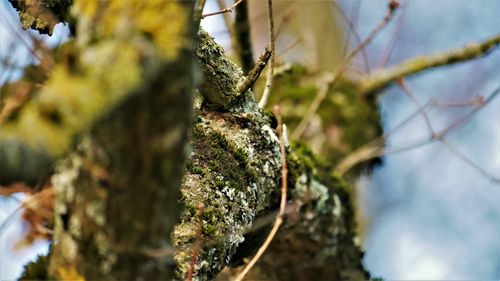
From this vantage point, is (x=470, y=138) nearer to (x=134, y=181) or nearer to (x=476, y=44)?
(x=476, y=44)

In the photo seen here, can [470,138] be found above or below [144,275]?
above

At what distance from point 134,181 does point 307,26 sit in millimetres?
3734

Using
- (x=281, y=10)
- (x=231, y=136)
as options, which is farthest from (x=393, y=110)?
(x=231, y=136)

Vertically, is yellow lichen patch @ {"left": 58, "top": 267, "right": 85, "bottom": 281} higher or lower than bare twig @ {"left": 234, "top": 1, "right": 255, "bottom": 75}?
lower

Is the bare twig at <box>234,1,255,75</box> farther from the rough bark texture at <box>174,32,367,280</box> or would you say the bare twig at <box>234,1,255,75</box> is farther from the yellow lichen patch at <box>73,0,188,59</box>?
the yellow lichen patch at <box>73,0,188,59</box>

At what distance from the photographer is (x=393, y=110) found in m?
5.73

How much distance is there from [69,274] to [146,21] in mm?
369

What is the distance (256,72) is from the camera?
166cm

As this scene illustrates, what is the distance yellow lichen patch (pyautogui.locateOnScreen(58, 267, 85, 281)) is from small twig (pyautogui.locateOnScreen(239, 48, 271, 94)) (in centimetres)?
76

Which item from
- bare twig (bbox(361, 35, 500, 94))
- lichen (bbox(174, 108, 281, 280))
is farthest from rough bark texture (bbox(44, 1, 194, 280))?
bare twig (bbox(361, 35, 500, 94))

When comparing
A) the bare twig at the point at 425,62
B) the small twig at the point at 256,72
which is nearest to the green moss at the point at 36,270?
the small twig at the point at 256,72

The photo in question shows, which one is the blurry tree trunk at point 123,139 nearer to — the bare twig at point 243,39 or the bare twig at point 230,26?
the bare twig at point 243,39

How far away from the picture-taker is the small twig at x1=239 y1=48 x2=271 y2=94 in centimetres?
161

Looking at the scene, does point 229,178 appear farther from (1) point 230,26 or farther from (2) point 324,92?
(2) point 324,92
